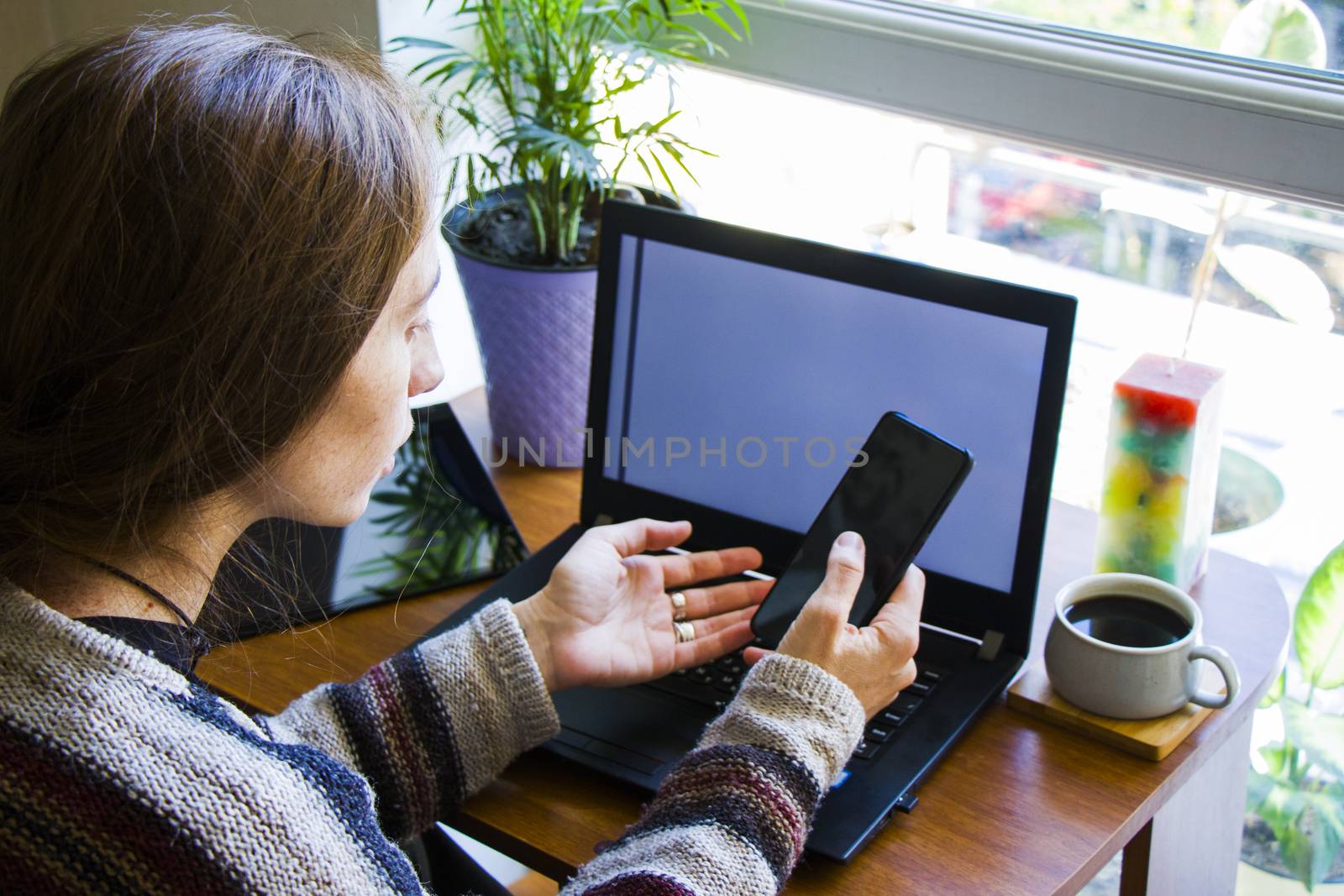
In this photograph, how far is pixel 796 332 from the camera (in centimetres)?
93

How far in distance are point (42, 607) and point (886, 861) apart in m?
0.49

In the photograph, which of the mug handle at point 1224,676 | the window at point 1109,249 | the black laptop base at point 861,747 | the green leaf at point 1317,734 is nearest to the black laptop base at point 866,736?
the black laptop base at point 861,747

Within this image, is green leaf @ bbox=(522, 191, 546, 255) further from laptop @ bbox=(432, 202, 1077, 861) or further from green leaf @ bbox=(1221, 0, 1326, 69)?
green leaf @ bbox=(1221, 0, 1326, 69)

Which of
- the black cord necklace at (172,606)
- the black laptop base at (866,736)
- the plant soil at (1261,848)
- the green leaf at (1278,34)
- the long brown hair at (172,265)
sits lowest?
Result: the plant soil at (1261,848)

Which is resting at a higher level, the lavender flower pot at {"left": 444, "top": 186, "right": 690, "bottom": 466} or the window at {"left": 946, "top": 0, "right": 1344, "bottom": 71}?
the window at {"left": 946, "top": 0, "right": 1344, "bottom": 71}

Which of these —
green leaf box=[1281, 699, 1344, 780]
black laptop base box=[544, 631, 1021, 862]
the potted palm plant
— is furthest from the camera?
green leaf box=[1281, 699, 1344, 780]

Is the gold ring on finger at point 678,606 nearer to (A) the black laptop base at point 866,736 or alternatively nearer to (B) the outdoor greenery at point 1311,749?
(A) the black laptop base at point 866,736

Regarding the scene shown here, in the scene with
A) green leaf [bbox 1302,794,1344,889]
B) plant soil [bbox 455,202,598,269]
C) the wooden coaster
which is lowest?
green leaf [bbox 1302,794,1344,889]

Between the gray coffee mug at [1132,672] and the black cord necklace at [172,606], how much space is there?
548 millimetres

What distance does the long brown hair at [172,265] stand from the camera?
57 cm

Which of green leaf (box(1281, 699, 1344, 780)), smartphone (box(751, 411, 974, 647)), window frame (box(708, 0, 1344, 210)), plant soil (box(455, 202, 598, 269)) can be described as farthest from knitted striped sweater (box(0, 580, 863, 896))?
green leaf (box(1281, 699, 1344, 780))

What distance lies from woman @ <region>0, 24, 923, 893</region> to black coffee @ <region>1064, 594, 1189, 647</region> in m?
0.24

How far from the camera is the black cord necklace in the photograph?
64 centimetres

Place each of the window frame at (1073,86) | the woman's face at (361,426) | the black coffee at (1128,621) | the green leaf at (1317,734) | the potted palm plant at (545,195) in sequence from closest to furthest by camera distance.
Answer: the woman's face at (361,426) → the black coffee at (1128,621) → the window frame at (1073,86) → the potted palm plant at (545,195) → the green leaf at (1317,734)
